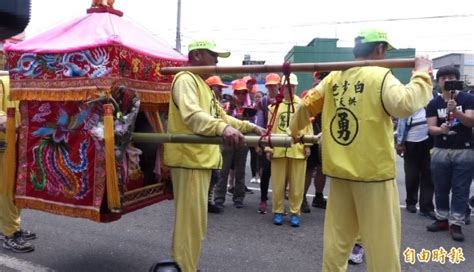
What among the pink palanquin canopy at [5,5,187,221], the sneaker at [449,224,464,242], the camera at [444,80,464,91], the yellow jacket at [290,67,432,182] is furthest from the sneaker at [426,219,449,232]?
the pink palanquin canopy at [5,5,187,221]

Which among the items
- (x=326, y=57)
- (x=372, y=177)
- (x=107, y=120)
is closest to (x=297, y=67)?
(x=372, y=177)

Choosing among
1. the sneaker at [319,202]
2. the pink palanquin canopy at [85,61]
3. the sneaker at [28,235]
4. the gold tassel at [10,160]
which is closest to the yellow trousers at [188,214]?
the pink palanquin canopy at [85,61]

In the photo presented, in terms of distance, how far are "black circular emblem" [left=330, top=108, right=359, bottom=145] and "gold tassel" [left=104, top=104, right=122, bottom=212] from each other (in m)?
1.43

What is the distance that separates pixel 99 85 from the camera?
3.07m

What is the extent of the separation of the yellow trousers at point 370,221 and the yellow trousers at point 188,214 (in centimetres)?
95

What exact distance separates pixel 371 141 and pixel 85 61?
6.28 ft

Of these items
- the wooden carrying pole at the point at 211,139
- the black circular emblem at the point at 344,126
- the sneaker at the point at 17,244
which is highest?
the black circular emblem at the point at 344,126

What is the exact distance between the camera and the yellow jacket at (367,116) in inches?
106

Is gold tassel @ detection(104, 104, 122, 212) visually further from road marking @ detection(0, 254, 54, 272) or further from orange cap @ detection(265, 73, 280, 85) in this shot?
orange cap @ detection(265, 73, 280, 85)

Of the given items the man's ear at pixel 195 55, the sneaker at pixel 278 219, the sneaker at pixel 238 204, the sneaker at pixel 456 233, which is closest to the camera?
the man's ear at pixel 195 55

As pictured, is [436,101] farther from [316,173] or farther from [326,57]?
[326,57]

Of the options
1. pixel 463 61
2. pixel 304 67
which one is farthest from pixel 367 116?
pixel 463 61

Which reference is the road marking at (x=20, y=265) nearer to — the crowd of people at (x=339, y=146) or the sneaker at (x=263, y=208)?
the crowd of people at (x=339, y=146)

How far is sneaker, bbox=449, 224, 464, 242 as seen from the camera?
4.90 meters
